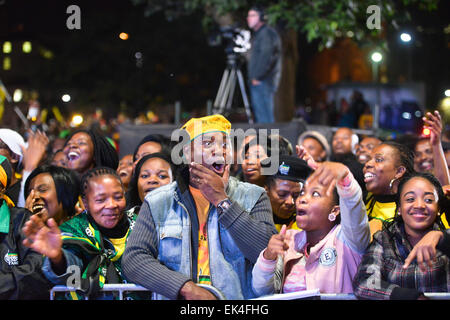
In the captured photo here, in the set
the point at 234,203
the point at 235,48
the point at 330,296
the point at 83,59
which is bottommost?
the point at 330,296

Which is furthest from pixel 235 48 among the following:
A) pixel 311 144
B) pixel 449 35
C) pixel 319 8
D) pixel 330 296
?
pixel 449 35

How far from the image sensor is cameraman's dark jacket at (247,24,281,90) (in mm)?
10094

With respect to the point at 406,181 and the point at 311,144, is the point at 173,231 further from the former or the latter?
the point at 311,144

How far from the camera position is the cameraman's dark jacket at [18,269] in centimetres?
364

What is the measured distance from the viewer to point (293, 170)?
494 centimetres

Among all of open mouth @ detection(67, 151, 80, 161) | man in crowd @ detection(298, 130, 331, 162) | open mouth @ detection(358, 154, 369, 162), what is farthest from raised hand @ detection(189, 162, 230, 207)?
man in crowd @ detection(298, 130, 331, 162)

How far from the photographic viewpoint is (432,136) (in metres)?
5.10

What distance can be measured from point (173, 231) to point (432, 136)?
2.51m

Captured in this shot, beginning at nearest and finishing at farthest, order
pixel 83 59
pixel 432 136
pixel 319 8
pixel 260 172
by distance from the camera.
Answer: pixel 432 136 → pixel 260 172 → pixel 319 8 → pixel 83 59

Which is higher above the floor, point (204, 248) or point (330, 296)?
point (204, 248)

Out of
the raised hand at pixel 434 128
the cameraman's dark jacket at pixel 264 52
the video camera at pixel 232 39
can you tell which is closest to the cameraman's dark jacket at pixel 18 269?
the raised hand at pixel 434 128

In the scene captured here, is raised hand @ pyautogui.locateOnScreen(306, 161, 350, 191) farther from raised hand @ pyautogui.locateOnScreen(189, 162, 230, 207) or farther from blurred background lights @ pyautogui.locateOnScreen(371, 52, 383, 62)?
blurred background lights @ pyautogui.locateOnScreen(371, 52, 383, 62)

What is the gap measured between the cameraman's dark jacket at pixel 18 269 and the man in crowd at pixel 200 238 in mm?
511

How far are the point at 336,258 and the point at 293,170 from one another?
135 centimetres
